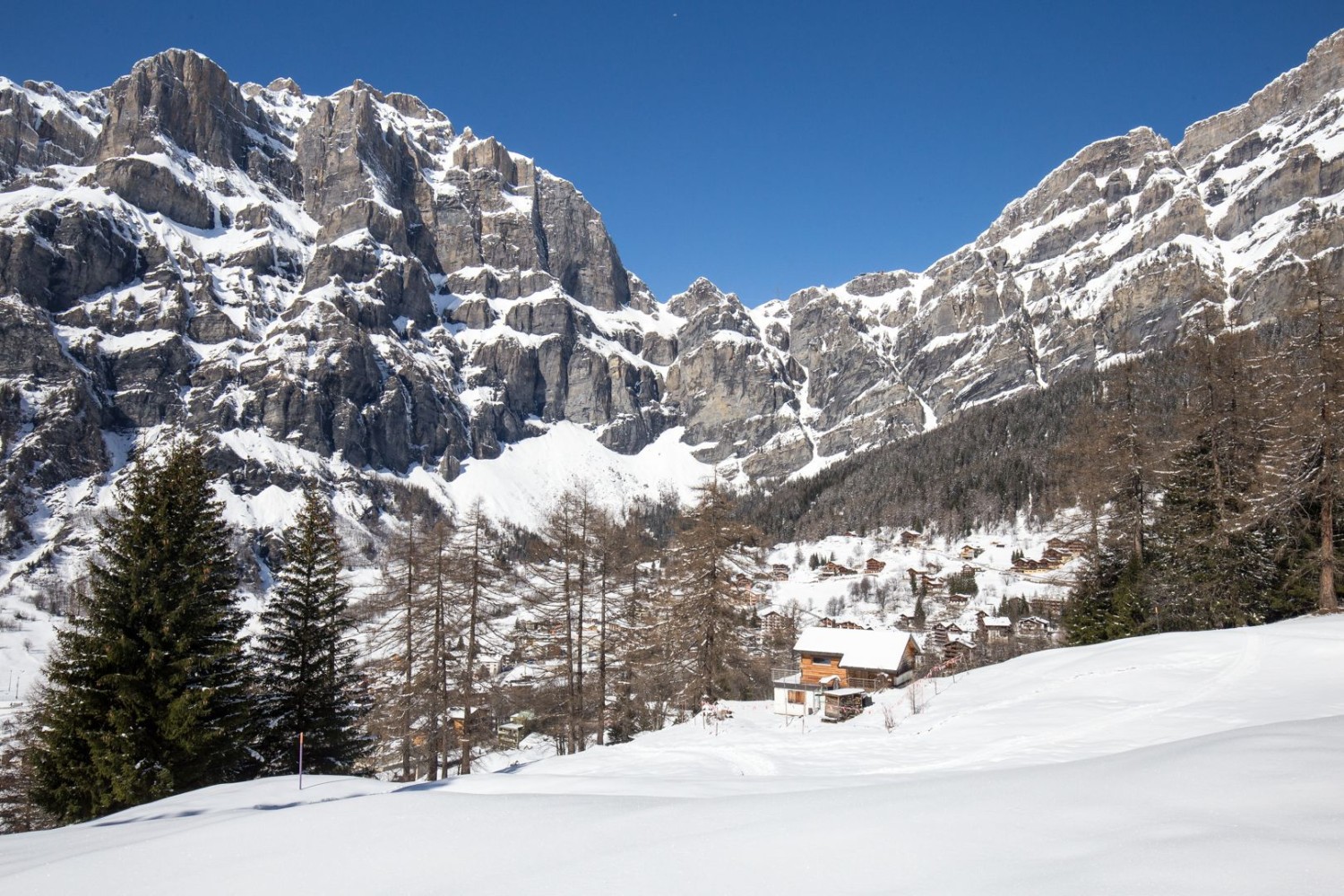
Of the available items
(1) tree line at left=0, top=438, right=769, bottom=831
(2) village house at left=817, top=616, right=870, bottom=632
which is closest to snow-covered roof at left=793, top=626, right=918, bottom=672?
(2) village house at left=817, top=616, right=870, bottom=632

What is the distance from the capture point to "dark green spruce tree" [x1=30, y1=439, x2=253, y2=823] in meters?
13.2

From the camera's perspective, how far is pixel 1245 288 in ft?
648

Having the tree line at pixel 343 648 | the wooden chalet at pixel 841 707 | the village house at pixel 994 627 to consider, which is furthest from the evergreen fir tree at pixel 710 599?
the village house at pixel 994 627

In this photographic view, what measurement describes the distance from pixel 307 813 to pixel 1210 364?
24773mm

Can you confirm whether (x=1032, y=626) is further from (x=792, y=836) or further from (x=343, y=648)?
(x=792, y=836)

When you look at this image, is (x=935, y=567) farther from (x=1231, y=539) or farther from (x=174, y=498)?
(x=174, y=498)

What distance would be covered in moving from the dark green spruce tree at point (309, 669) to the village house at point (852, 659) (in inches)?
738

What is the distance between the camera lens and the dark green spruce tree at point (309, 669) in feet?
57.9

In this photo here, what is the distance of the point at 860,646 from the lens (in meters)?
35.3

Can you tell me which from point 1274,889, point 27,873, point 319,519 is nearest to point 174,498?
point 319,519

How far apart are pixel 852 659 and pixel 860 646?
3.01 ft

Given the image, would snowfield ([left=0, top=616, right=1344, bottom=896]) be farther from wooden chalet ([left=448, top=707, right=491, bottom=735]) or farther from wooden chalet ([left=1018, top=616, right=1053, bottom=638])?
wooden chalet ([left=1018, top=616, right=1053, bottom=638])

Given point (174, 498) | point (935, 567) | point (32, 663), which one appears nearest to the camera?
point (174, 498)

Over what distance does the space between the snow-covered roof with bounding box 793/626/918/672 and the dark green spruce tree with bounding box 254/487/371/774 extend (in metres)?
22.8
